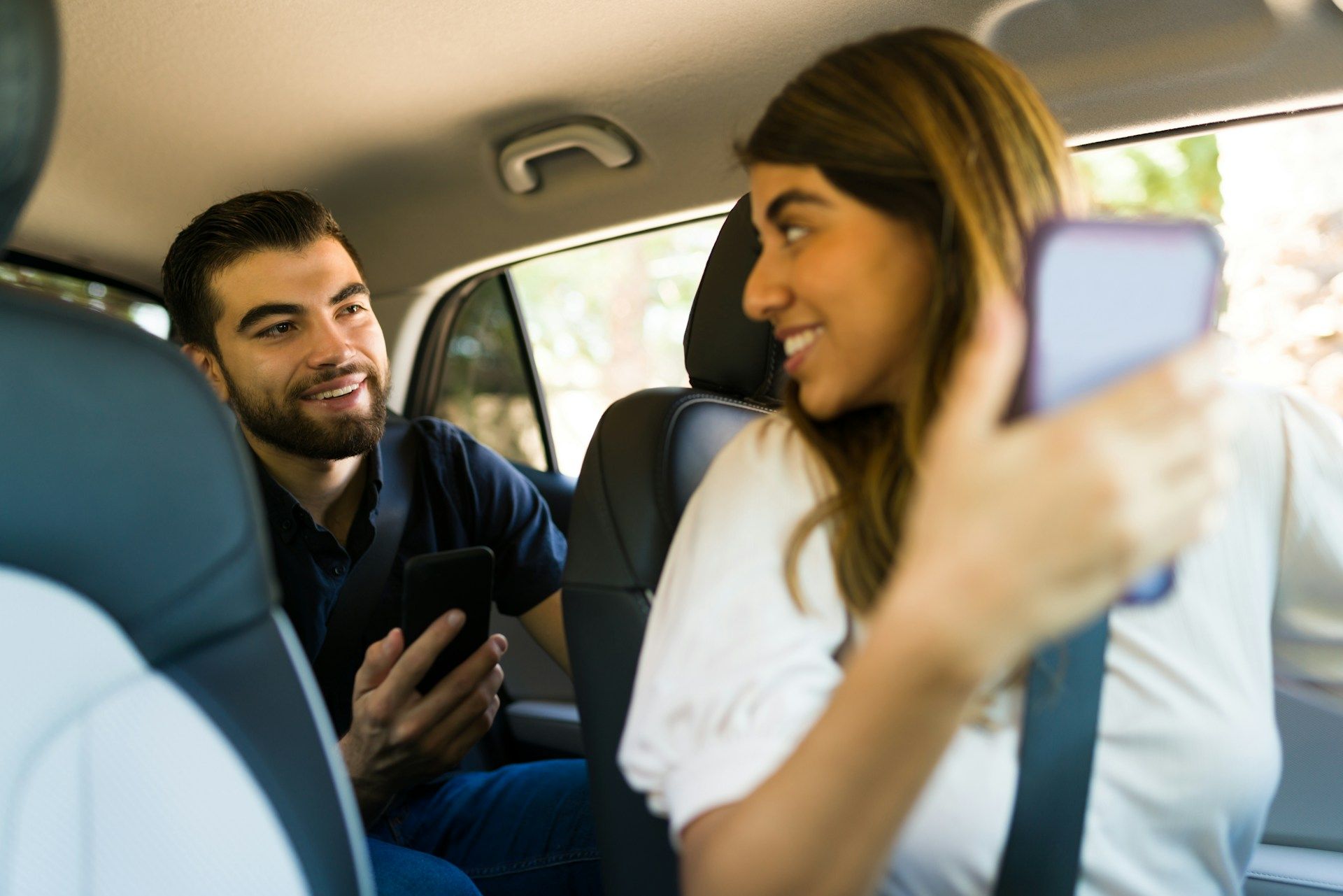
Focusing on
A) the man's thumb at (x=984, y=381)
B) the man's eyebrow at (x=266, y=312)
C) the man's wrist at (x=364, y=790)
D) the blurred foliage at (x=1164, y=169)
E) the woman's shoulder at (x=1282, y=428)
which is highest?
the blurred foliage at (x=1164, y=169)

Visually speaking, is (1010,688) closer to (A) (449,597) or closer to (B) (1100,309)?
(B) (1100,309)

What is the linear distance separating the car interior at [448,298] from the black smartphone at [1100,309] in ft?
1.58

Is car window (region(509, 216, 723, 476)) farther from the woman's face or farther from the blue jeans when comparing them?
the woman's face

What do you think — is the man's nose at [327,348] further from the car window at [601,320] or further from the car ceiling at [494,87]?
the car window at [601,320]

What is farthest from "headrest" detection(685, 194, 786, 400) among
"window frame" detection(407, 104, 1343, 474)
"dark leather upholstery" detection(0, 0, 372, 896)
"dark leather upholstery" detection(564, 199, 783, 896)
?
"window frame" detection(407, 104, 1343, 474)

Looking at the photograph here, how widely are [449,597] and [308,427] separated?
43cm

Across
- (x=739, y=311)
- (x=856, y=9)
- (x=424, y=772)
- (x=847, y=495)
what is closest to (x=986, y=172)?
(x=847, y=495)

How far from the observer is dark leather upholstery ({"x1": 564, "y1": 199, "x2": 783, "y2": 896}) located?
4.02 feet

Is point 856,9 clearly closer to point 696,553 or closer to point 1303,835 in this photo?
point 696,553

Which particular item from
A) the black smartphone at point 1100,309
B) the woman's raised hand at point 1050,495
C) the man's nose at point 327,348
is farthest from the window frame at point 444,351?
the woman's raised hand at point 1050,495

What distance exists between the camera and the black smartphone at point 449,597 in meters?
1.53

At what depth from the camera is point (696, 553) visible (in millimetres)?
914

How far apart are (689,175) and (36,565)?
4.99 feet

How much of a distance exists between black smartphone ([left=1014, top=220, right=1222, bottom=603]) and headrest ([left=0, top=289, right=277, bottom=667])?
25.8 inches
